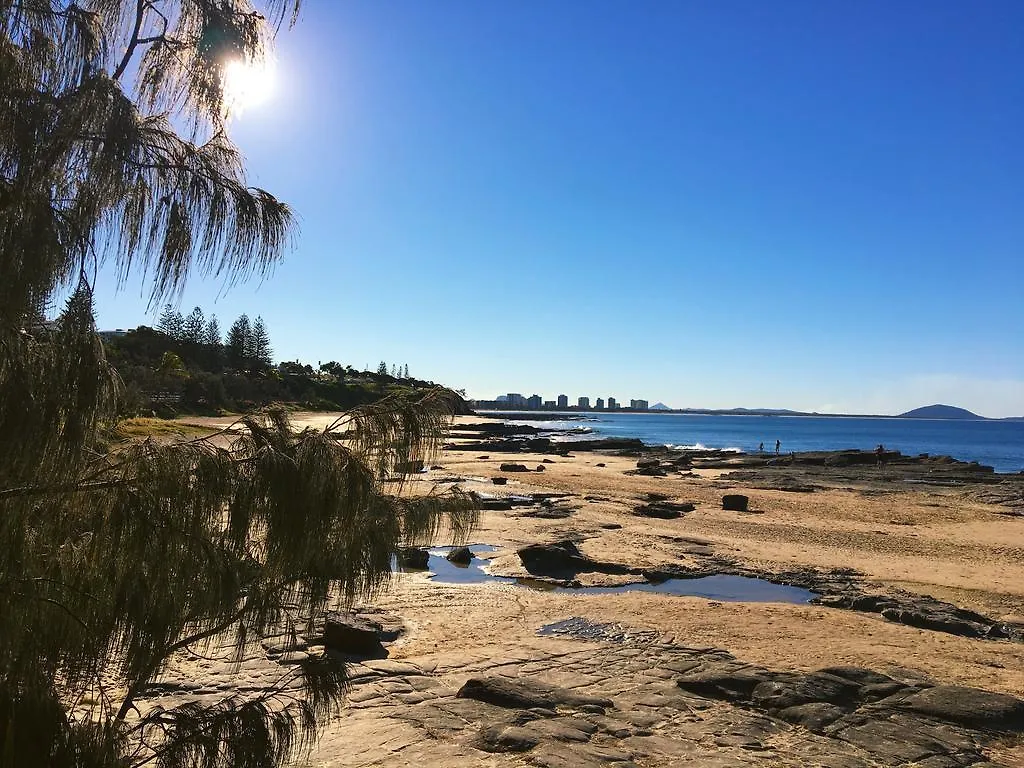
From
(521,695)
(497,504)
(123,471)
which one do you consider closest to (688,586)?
(521,695)

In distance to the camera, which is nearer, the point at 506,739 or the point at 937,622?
the point at 506,739

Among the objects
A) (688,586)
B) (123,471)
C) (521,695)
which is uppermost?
(123,471)

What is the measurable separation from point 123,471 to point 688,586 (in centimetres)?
1300

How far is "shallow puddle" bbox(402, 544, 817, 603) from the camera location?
13.5 metres

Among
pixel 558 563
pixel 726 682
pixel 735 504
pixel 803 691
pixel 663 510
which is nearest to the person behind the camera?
pixel 803 691

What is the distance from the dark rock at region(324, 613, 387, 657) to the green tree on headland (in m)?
5.12

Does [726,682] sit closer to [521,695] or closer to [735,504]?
[521,695]

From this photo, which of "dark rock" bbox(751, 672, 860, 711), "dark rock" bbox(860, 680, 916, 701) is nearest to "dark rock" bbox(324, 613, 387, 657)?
"dark rock" bbox(751, 672, 860, 711)

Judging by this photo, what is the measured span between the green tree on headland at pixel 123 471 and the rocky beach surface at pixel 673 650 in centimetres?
53

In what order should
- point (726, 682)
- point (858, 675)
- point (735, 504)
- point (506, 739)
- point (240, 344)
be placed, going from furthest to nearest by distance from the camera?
point (240, 344), point (735, 504), point (858, 675), point (726, 682), point (506, 739)

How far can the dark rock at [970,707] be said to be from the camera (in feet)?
22.3

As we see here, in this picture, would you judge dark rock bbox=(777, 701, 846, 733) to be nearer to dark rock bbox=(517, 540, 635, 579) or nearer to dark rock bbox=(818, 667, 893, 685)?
dark rock bbox=(818, 667, 893, 685)

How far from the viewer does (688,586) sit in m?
14.3

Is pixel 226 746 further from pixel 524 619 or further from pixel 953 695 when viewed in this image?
pixel 524 619
